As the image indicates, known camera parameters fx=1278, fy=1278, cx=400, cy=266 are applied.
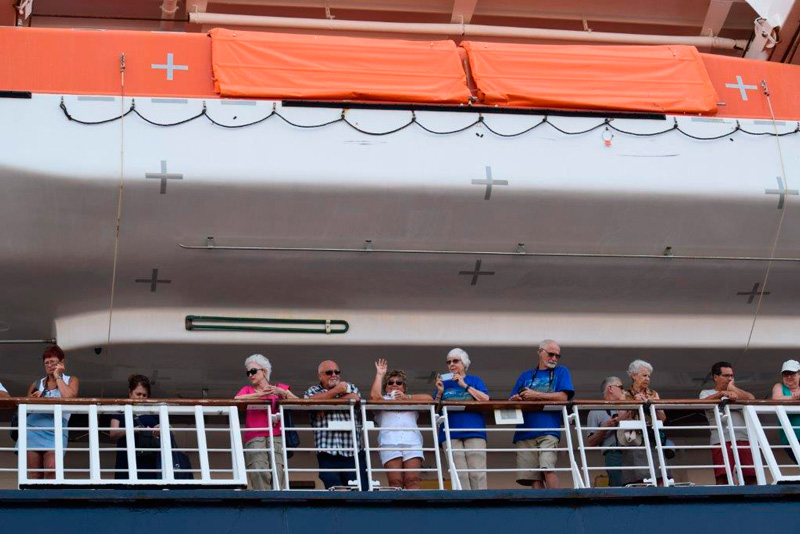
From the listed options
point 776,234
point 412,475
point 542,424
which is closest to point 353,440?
point 412,475

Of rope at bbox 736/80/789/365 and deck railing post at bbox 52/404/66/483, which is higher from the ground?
rope at bbox 736/80/789/365

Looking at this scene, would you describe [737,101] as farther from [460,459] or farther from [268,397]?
[268,397]

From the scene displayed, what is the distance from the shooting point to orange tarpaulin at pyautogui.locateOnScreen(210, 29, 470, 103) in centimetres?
999

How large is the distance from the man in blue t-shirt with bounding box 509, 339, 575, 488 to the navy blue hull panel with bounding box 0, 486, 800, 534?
450 millimetres

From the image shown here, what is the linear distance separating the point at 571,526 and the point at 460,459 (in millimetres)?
908

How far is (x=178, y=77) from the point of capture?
392 inches

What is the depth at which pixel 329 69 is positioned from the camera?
10.1m

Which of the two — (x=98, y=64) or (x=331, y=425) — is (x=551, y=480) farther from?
(x=98, y=64)

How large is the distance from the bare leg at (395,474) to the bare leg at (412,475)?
0.11 feet

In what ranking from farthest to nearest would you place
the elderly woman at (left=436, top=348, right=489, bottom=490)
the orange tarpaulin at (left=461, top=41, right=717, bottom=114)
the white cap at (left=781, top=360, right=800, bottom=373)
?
the orange tarpaulin at (left=461, top=41, right=717, bottom=114), the white cap at (left=781, top=360, right=800, bottom=373), the elderly woman at (left=436, top=348, right=489, bottom=490)

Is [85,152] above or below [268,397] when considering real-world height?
above

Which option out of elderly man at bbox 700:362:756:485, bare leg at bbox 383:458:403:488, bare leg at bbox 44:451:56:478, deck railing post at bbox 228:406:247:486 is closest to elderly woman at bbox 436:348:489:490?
bare leg at bbox 383:458:403:488

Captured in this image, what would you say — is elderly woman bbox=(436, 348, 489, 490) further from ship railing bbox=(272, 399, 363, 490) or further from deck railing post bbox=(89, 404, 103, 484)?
deck railing post bbox=(89, 404, 103, 484)

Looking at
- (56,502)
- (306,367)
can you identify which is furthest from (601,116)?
(56,502)
